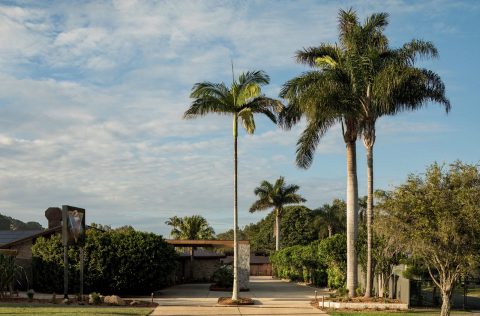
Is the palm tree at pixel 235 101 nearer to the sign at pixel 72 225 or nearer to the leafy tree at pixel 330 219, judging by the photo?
the sign at pixel 72 225

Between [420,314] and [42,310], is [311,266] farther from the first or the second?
[42,310]

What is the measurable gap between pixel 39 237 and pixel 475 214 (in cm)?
2402

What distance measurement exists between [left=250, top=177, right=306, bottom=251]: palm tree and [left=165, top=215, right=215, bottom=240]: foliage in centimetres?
610

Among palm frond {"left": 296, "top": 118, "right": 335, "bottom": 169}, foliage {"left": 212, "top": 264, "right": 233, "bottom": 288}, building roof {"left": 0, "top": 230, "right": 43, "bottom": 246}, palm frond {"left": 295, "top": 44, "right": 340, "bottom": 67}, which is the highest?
palm frond {"left": 295, "top": 44, "right": 340, "bottom": 67}

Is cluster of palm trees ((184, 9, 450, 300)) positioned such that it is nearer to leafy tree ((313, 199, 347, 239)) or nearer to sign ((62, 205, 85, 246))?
sign ((62, 205, 85, 246))

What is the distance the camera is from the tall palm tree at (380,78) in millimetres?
25125

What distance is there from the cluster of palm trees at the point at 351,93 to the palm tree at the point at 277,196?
40.5 meters

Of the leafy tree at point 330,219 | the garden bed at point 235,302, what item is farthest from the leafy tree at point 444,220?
the leafy tree at point 330,219

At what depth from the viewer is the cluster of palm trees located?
25.3m

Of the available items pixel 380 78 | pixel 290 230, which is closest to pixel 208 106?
pixel 380 78

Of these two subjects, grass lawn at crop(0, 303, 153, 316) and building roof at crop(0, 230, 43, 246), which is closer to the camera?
grass lawn at crop(0, 303, 153, 316)

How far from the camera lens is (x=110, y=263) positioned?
30.3m

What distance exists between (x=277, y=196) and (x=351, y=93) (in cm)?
4327

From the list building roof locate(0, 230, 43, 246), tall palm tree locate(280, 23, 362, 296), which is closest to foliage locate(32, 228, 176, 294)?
building roof locate(0, 230, 43, 246)
